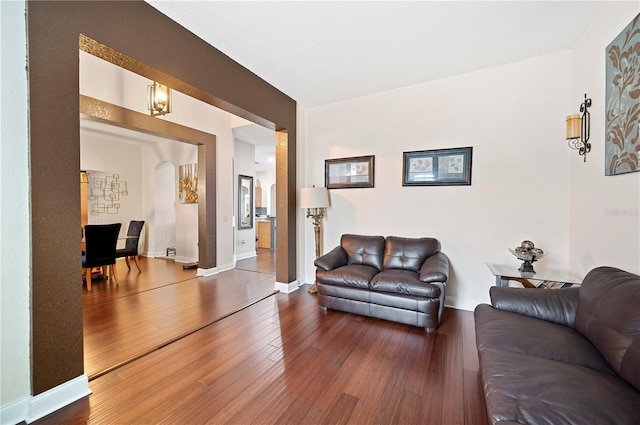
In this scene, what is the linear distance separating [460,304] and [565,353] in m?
1.88

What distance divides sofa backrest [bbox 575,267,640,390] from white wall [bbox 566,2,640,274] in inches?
11.5

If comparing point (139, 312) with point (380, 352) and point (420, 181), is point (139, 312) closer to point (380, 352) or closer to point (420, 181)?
point (380, 352)

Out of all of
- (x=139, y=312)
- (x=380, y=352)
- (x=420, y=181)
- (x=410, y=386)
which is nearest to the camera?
(x=410, y=386)

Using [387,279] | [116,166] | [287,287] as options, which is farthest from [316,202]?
[116,166]

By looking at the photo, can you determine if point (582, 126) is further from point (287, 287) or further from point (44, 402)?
point (44, 402)

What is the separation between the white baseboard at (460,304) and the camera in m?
3.15

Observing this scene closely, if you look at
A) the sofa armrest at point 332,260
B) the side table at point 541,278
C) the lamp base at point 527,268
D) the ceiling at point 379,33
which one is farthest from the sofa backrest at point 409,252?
the ceiling at point 379,33

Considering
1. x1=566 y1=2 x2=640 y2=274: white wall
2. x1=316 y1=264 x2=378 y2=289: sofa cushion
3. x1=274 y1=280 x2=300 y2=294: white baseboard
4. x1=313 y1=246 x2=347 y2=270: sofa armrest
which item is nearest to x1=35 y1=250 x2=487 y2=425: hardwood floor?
x1=316 y1=264 x2=378 y2=289: sofa cushion

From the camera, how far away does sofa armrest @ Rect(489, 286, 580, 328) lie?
1807mm

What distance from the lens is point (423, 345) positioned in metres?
2.36

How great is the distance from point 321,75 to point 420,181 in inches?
72.5

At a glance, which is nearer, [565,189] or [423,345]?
[423,345]

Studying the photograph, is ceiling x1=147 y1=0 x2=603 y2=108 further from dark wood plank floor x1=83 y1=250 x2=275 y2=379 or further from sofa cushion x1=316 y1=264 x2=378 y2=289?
dark wood plank floor x1=83 y1=250 x2=275 y2=379

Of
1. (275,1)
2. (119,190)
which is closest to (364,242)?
(275,1)
